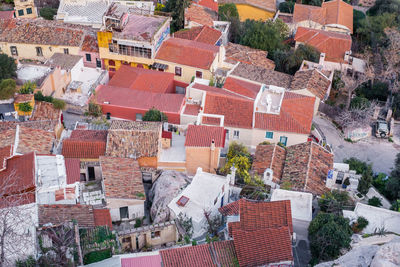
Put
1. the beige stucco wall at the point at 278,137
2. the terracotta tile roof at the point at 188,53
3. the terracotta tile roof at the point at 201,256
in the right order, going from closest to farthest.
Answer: the terracotta tile roof at the point at 201,256 < the beige stucco wall at the point at 278,137 < the terracotta tile roof at the point at 188,53

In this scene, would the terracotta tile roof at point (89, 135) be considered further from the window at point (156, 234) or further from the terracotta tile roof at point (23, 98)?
the window at point (156, 234)

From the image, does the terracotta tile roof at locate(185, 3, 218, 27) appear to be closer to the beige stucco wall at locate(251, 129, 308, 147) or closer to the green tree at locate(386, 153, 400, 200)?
the beige stucco wall at locate(251, 129, 308, 147)

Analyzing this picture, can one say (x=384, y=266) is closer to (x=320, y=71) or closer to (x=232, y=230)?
(x=232, y=230)

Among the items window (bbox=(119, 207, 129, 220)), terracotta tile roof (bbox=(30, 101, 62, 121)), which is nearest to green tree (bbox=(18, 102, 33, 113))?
terracotta tile roof (bbox=(30, 101, 62, 121))

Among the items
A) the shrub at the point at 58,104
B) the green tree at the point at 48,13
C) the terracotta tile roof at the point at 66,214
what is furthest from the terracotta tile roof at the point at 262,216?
the green tree at the point at 48,13

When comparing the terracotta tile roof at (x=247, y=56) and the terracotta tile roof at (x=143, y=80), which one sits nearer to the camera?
the terracotta tile roof at (x=143, y=80)

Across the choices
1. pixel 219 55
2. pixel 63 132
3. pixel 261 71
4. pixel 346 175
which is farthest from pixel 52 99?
pixel 346 175
